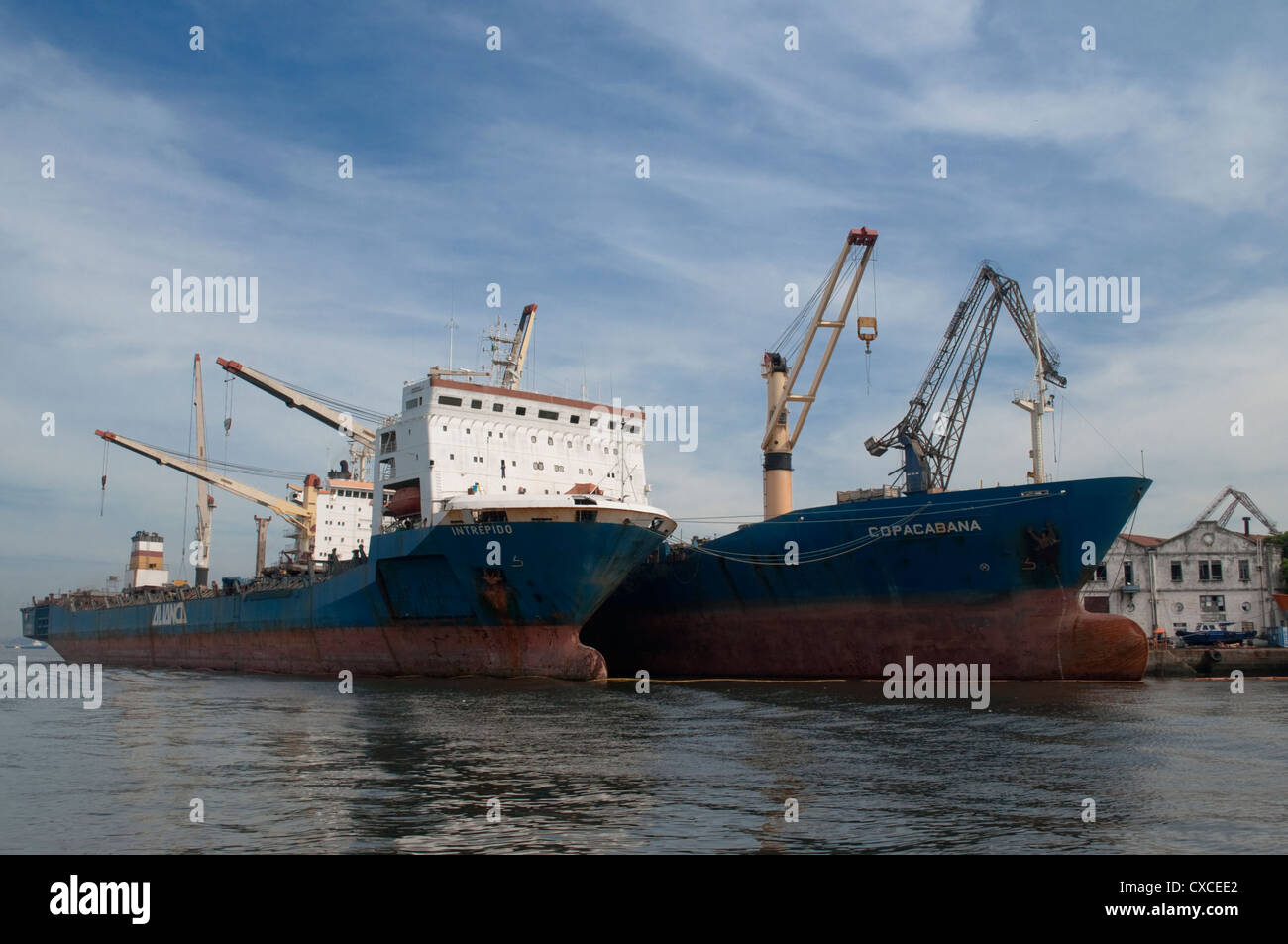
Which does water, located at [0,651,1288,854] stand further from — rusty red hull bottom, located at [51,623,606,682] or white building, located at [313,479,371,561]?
white building, located at [313,479,371,561]

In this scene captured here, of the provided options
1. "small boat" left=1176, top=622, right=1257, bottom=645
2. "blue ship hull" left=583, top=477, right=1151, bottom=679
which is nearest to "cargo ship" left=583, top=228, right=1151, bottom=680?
"blue ship hull" left=583, top=477, right=1151, bottom=679

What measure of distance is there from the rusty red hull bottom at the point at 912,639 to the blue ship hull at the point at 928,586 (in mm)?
34

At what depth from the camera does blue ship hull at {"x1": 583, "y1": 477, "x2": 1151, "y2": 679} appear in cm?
2953

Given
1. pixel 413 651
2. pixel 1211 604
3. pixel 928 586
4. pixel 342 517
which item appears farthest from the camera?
pixel 342 517

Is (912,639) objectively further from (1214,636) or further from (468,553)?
(1214,636)

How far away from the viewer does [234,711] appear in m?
25.1

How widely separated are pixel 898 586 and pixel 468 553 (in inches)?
535

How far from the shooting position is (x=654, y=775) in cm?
1491

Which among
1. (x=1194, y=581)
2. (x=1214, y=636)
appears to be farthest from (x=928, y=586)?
(x=1194, y=581)

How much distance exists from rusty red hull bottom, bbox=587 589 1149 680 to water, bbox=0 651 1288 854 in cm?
342
